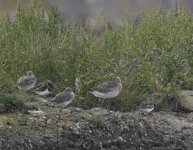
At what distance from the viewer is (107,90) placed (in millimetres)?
11500

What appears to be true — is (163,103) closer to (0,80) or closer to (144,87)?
(144,87)

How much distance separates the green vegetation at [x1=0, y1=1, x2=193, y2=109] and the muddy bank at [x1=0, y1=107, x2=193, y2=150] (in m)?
0.78

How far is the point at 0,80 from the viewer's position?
11148 millimetres

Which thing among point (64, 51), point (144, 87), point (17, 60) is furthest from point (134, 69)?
point (17, 60)

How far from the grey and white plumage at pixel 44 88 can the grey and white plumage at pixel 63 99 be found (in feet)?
1.84

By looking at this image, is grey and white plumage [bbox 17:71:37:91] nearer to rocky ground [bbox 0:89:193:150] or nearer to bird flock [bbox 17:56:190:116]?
bird flock [bbox 17:56:190:116]

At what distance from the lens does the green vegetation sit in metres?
12.1

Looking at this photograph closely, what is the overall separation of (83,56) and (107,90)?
108cm

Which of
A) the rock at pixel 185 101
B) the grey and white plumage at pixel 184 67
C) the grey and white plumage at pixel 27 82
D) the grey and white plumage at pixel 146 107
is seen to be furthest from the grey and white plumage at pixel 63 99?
the grey and white plumage at pixel 184 67

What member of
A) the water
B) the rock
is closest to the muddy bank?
the rock

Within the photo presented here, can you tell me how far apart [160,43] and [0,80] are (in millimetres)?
4145

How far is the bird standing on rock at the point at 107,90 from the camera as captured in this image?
11414mm

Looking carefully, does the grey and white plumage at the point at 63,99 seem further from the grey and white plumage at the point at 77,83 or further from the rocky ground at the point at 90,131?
the grey and white plumage at the point at 77,83

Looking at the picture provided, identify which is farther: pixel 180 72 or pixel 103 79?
pixel 180 72
